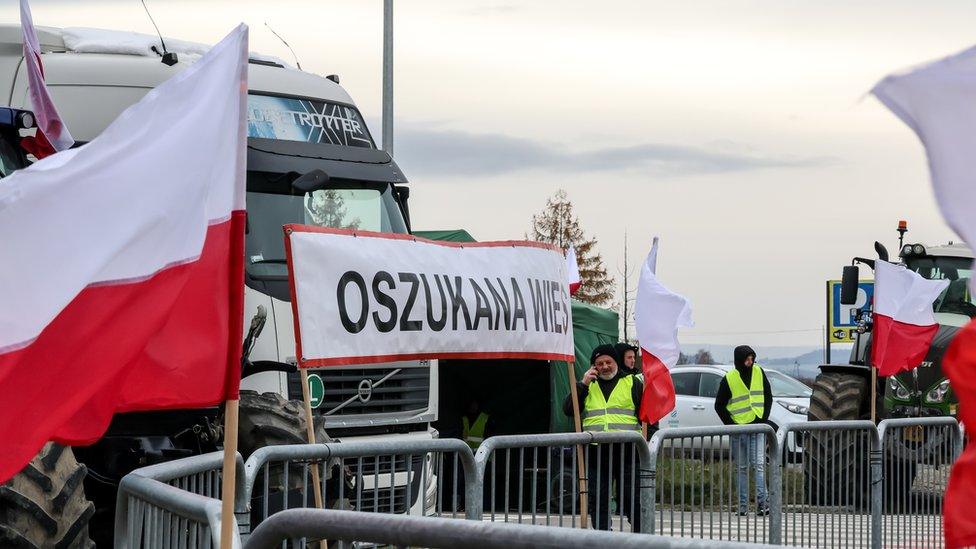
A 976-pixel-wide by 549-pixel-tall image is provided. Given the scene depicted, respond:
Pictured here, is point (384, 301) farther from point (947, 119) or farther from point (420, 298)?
point (947, 119)

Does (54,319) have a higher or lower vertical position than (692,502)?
higher

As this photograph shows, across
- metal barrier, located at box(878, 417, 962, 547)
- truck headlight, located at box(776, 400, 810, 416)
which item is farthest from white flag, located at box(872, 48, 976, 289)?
truck headlight, located at box(776, 400, 810, 416)

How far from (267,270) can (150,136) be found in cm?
521

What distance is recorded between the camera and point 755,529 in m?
9.55

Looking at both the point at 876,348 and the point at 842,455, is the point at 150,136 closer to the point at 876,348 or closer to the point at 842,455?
the point at 842,455

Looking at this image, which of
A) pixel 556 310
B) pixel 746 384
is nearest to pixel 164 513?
pixel 556 310

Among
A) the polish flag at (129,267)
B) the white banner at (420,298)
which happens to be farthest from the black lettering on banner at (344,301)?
the polish flag at (129,267)

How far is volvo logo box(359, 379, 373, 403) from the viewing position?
Result: 10133 mm

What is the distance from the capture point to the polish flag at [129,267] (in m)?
4.16

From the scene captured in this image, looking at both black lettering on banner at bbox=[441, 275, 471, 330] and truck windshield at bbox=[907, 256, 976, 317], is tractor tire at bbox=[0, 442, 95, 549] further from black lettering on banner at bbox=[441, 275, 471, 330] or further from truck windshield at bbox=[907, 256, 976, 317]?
truck windshield at bbox=[907, 256, 976, 317]

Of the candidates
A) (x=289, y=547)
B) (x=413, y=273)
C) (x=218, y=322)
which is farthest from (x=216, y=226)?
(x=413, y=273)

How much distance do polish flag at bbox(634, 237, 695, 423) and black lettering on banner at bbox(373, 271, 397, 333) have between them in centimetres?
407

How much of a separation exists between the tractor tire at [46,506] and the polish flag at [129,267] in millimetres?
1363

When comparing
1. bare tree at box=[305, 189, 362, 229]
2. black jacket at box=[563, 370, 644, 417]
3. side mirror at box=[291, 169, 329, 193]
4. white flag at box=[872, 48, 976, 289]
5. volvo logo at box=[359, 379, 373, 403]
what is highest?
side mirror at box=[291, 169, 329, 193]
